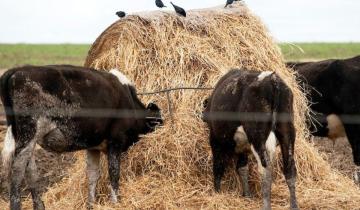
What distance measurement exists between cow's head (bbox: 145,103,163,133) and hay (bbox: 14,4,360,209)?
0.14 m

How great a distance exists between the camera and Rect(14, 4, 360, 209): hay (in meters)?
9.41

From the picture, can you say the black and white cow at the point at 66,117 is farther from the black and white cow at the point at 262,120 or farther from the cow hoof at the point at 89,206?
the black and white cow at the point at 262,120

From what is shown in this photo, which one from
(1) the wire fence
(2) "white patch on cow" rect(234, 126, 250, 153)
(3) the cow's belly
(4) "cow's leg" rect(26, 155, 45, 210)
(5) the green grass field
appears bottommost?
(4) "cow's leg" rect(26, 155, 45, 210)

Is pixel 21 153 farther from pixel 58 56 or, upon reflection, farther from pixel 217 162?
pixel 58 56

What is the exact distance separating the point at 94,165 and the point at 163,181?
3.04 ft

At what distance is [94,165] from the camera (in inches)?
378

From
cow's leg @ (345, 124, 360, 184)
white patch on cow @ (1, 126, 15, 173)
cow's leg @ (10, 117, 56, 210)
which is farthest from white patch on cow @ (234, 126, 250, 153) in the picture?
cow's leg @ (345, 124, 360, 184)

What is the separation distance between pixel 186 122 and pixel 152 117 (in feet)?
1.55

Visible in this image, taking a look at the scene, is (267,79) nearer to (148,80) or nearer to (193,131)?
(193,131)

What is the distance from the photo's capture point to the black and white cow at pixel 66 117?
8062 millimetres

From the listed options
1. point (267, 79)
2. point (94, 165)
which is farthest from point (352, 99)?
point (94, 165)

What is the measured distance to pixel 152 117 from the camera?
1007cm

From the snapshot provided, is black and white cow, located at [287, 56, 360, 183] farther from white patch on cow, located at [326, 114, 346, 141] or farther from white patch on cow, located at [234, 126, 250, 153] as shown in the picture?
white patch on cow, located at [234, 126, 250, 153]

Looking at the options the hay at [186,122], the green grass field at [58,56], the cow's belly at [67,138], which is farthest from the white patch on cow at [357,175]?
the green grass field at [58,56]
